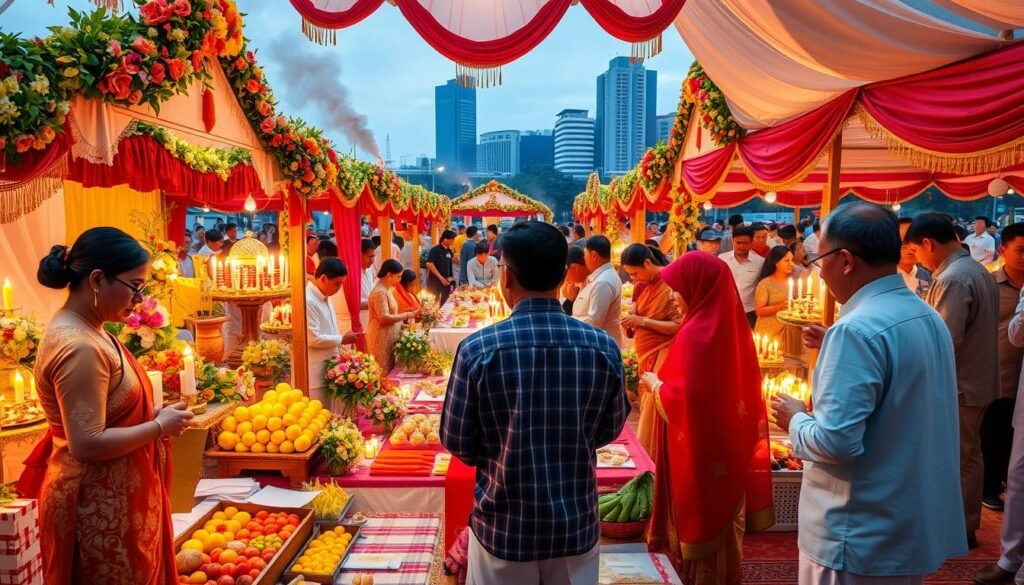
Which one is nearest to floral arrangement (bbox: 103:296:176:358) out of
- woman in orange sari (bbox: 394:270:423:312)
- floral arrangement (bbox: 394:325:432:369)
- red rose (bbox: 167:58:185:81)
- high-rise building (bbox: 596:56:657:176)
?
red rose (bbox: 167:58:185:81)

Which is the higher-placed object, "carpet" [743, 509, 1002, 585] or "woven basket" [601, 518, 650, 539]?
"woven basket" [601, 518, 650, 539]

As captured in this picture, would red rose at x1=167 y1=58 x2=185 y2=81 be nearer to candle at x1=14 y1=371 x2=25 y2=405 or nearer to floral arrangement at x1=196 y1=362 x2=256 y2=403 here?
floral arrangement at x1=196 y1=362 x2=256 y2=403

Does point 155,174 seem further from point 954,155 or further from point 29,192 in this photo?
point 954,155

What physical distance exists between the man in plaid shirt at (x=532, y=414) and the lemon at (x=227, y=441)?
244cm

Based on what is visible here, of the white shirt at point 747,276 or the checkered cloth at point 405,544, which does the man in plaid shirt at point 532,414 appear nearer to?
the checkered cloth at point 405,544

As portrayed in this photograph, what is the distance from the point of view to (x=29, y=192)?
9.19ft

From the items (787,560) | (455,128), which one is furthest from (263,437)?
(455,128)

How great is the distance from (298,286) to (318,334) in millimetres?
430

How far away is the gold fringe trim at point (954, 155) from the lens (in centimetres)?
272

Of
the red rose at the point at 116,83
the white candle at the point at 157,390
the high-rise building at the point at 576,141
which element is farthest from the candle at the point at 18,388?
the high-rise building at the point at 576,141

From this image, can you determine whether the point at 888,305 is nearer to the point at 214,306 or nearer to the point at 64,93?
the point at 64,93

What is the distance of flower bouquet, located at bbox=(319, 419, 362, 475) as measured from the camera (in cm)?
362

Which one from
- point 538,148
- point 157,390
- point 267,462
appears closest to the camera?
point 157,390

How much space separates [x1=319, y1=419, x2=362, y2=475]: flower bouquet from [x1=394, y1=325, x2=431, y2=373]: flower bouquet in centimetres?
A: 245
